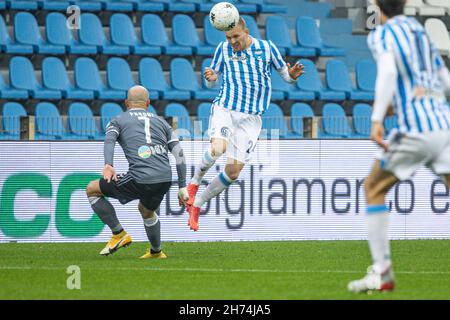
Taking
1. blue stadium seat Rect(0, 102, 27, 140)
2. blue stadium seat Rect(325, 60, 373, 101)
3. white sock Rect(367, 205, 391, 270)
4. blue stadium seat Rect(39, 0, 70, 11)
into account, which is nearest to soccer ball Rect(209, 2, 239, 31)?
blue stadium seat Rect(0, 102, 27, 140)

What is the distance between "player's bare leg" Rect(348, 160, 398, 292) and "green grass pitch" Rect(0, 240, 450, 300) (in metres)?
0.32

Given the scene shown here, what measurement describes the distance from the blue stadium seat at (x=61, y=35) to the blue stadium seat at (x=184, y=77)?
132 centimetres

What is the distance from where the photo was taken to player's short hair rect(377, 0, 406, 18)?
23.8 ft

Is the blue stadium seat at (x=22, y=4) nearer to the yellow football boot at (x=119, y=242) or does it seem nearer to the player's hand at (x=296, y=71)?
the player's hand at (x=296, y=71)

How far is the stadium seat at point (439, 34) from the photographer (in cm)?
2083

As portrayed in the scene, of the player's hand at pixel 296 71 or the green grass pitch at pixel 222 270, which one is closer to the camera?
the green grass pitch at pixel 222 270

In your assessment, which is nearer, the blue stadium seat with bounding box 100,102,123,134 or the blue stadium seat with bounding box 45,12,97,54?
the blue stadium seat with bounding box 100,102,123,134

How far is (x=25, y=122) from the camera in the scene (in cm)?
1355

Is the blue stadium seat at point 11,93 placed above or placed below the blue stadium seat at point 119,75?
below

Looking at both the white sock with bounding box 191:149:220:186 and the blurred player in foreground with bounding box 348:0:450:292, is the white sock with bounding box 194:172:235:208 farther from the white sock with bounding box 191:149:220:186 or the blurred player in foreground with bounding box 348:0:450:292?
the blurred player in foreground with bounding box 348:0:450:292

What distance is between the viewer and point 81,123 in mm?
15938

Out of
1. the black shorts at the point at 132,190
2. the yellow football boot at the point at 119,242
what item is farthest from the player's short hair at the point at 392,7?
the yellow football boot at the point at 119,242

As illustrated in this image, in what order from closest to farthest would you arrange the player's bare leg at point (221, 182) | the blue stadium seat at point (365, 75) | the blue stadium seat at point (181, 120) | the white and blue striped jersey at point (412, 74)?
1. the white and blue striped jersey at point (412, 74)
2. the player's bare leg at point (221, 182)
3. the blue stadium seat at point (181, 120)
4. the blue stadium seat at point (365, 75)

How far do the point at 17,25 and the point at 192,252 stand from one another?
24.1ft
